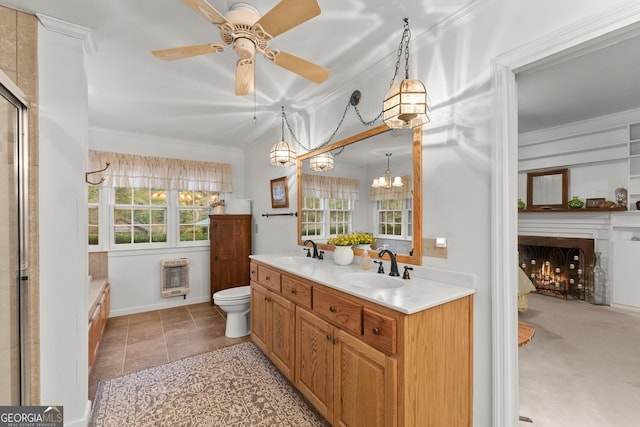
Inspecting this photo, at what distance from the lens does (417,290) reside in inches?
60.7

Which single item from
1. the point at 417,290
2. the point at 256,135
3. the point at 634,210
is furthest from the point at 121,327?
the point at 634,210

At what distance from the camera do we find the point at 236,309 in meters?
3.14

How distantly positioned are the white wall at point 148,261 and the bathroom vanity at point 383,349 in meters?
2.97

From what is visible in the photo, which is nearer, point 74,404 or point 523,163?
point 74,404

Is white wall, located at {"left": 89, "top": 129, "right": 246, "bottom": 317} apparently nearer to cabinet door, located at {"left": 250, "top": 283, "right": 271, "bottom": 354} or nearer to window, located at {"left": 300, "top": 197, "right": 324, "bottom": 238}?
cabinet door, located at {"left": 250, "top": 283, "right": 271, "bottom": 354}

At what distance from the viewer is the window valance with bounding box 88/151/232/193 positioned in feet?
12.6

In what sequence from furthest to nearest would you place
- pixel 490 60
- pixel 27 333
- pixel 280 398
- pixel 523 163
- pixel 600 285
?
pixel 523 163, pixel 600 285, pixel 280 398, pixel 27 333, pixel 490 60

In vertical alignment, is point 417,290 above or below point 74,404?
above

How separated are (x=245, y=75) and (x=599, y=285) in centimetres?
519

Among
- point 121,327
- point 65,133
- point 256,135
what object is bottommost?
point 121,327

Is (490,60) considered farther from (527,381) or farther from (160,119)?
(160,119)

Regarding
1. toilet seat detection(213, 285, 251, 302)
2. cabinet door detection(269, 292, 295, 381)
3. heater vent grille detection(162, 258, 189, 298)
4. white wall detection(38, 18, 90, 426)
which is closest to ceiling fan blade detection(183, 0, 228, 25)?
white wall detection(38, 18, 90, 426)

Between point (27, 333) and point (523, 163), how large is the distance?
20.0ft

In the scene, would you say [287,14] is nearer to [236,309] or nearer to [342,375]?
[342,375]
